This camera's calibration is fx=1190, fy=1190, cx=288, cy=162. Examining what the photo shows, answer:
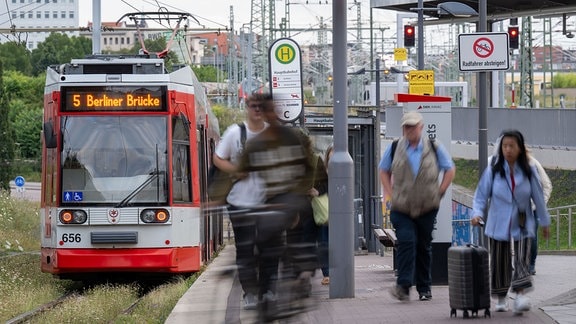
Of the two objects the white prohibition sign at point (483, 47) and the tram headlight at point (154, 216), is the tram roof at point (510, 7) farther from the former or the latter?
the tram headlight at point (154, 216)

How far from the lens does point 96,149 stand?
685 inches

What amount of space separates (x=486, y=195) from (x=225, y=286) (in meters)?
3.04

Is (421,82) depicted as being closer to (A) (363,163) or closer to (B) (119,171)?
(A) (363,163)

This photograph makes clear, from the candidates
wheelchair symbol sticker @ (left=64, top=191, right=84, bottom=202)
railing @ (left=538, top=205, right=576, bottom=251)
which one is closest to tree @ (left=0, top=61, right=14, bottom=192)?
railing @ (left=538, top=205, right=576, bottom=251)

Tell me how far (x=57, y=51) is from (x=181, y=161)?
128608 mm

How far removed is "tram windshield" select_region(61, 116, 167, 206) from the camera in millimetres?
17203

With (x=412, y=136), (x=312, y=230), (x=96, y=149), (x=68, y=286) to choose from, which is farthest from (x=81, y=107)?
(x=412, y=136)

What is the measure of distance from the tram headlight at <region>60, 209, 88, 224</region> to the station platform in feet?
7.97

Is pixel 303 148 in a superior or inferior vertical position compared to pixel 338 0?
inferior

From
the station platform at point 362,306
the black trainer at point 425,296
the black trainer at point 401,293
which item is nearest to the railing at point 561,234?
the station platform at point 362,306

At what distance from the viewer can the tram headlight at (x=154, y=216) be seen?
675 inches

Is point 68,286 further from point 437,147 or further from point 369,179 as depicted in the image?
point 437,147

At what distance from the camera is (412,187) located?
436 inches

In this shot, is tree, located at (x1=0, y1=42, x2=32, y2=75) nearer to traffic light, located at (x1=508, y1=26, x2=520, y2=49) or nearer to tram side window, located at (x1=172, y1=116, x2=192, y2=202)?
traffic light, located at (x1=508, y1=26, x2=520, y2=49)
